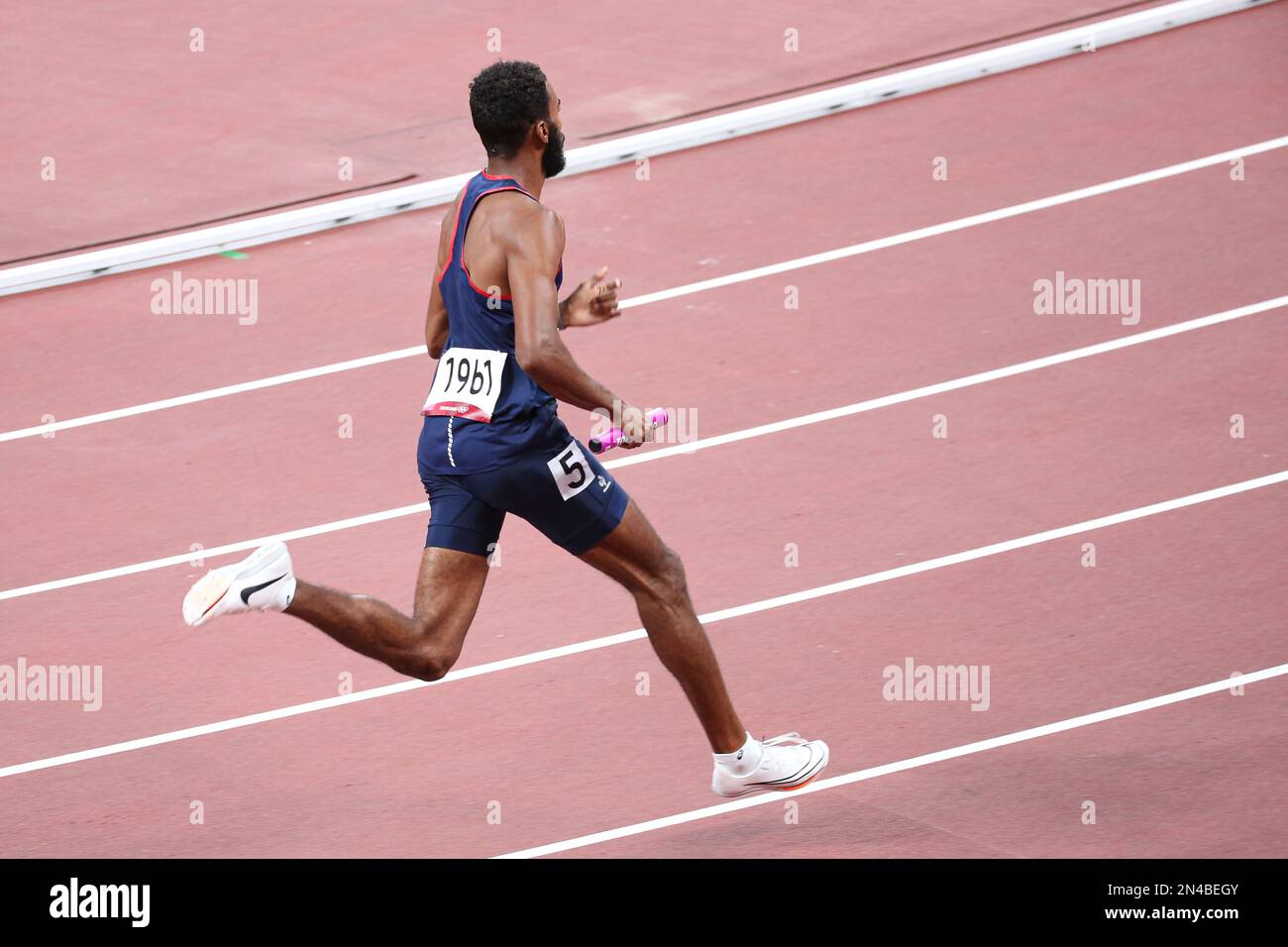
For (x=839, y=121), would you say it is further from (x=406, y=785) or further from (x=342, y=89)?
(x=406, y=785)

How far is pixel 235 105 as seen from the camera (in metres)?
13.2

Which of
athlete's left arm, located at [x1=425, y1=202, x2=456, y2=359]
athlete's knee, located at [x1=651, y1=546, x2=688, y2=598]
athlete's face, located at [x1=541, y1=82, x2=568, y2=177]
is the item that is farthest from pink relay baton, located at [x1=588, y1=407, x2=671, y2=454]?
athlete's face, located at [x1=541, y1=82, x2=568, y2=177]

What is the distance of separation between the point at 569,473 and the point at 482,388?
0.37 metres

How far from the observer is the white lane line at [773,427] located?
826 cm

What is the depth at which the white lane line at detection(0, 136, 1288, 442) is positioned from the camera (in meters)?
9.60

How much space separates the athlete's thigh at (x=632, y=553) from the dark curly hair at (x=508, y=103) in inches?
46.4

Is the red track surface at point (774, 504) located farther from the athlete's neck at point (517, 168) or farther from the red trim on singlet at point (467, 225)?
the athlete's neck at point (517, 168)

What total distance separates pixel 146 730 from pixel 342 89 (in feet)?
23.9

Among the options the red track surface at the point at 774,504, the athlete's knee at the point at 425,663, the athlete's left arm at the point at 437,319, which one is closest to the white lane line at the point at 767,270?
the red track surface at the point at 774,504

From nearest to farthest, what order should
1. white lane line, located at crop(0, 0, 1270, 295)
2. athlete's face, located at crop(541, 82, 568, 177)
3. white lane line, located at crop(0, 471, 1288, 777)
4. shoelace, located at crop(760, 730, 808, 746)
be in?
athlete's face, located at crop(541, 82, 568, 177) < shoelace, located at crop(760, 730, 808, 746) < white lane line, located at crop(0, 471, 1288, 777) < white lane line, located at crop(0, 0, 1270, 295)

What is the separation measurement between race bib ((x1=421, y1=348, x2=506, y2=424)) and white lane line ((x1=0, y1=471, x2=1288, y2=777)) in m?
1.86

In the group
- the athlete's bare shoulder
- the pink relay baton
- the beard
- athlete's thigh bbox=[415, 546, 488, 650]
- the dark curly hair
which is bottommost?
athlete's thigh bbox=[415, 546, 488, 650]

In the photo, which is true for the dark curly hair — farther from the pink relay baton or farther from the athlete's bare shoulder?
the pink relay baton

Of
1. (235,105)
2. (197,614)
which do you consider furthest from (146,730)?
(235,105)
